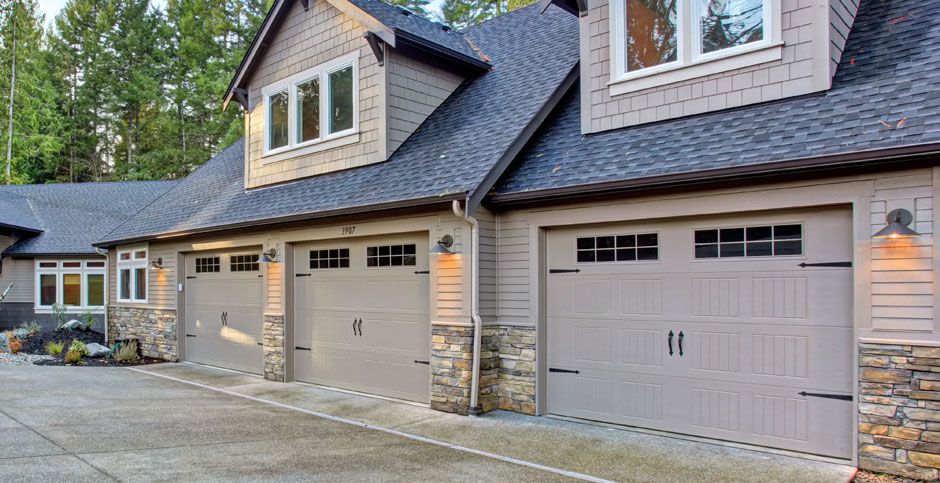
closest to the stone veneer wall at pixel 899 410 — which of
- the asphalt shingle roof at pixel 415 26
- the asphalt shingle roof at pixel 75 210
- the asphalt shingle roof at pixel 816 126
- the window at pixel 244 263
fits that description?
the asphalt shingle roof at pixel 816 126

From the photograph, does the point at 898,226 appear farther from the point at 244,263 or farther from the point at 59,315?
the point at 59,315

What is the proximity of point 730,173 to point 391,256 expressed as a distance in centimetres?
448

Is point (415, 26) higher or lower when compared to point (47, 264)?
higher

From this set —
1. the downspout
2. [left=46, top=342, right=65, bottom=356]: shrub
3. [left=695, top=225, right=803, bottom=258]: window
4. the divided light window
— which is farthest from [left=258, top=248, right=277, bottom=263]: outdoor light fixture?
[left=695, top=225, right=803, bottom=258]: window

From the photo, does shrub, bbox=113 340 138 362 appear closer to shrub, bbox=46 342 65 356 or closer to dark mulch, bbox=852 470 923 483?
shrub, bbox=46 342 65 356

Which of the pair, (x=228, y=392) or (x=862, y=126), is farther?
(x=228, y=392)

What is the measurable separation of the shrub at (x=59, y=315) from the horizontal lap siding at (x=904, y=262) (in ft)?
59.4

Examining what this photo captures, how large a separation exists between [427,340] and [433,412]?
928 mm

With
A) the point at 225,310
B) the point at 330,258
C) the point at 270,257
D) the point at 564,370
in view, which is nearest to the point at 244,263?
A: the point at 225,310

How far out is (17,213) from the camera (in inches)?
733

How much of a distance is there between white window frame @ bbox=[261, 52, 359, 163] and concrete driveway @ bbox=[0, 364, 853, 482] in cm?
398

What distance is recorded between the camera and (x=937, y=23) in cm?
580

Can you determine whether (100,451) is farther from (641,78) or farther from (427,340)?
(641,78)

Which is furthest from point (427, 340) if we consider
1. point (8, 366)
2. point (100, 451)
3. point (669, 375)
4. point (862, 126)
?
point (8, 366)
